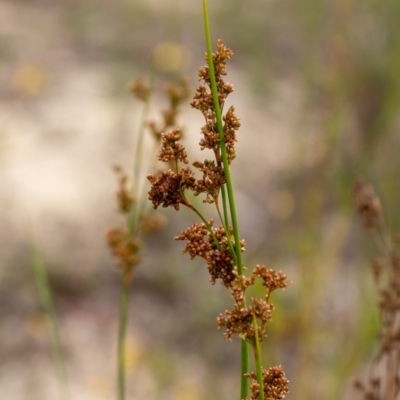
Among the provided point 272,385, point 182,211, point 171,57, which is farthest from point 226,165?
point 171,57

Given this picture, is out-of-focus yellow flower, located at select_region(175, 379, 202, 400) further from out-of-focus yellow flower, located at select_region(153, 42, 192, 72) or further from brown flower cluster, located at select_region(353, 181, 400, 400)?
out-of-focus yellow flower, located at select_region(153, 42, 192, 72)

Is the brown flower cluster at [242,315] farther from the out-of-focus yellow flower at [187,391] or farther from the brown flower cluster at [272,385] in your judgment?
the out-of-focus yellow flower at [187,391]

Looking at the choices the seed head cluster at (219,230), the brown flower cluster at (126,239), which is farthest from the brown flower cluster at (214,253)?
the brown flower cluster at (126,239)

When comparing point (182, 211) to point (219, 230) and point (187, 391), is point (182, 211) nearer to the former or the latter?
point (187, 391)

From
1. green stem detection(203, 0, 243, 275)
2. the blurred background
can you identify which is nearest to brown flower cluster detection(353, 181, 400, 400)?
green stem detection(203, 0, 243, 275)

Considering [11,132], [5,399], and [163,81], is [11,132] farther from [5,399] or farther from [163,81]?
[5,399]

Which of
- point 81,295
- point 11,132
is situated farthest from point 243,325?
point 11,132

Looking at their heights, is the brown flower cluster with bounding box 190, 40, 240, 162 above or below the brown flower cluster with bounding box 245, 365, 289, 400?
above
